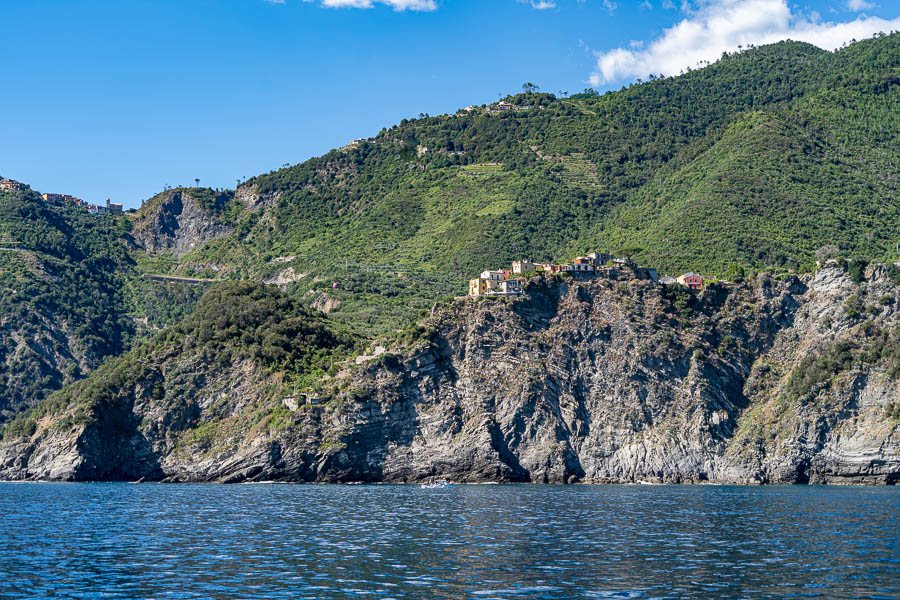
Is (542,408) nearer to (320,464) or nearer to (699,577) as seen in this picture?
(320,464)

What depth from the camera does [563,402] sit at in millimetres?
114312

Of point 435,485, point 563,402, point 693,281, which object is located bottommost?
point 435,485

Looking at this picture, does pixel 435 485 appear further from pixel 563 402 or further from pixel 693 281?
pixel 693 281

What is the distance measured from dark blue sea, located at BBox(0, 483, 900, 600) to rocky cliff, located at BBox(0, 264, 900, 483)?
76.3 ft

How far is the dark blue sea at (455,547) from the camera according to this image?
1535 inches

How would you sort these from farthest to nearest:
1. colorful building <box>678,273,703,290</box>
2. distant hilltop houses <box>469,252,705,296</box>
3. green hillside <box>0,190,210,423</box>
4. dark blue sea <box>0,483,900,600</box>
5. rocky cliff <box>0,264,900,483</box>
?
green hillside <box>0,190,210,423</box> < colorful building <box>678,273,703,290</box> < distant hilltop houses <box>469,252,705,296</box> < rocky cliff <box>0,264,900,483</box> < dark blue sea <box>0,483,900,600</box>

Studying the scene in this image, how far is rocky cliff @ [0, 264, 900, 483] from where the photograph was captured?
108062mm

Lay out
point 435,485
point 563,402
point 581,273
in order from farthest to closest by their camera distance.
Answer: point 581,273 → point 563,402 → point 435,485

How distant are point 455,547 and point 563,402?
65049mm

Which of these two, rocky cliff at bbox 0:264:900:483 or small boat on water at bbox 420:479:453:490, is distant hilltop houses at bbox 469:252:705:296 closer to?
rocky cliff at bbox 0:264:900:483

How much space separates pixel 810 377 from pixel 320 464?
5557cm

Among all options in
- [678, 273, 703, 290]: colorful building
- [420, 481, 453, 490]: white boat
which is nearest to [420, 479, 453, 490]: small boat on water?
[420, 481, 453, 490]: white boat

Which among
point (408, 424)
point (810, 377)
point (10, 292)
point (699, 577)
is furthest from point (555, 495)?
point (10, 292)

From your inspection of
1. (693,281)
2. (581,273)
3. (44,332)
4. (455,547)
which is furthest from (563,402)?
(44,332)
